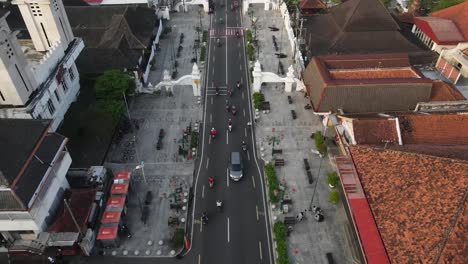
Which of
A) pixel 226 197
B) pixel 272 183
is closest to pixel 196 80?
pixel 226 197

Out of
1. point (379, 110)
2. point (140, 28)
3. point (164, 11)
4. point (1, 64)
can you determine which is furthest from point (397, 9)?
point (1, 64)

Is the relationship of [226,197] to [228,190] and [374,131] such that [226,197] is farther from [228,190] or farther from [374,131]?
[374,131]

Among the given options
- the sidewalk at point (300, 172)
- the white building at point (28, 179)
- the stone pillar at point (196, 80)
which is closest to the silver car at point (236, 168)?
the sidewalk at point (300, 172)

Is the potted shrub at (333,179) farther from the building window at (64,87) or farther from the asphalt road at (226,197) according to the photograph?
the building window at (64,87)

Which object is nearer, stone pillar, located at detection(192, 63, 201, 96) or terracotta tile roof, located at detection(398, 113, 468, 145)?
terracotta tile roof, located at detection(398, 113, 468, 145)

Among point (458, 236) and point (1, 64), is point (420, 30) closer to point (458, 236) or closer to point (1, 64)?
point (458, 236)

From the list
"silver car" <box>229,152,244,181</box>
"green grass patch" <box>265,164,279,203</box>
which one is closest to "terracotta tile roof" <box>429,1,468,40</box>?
"green grass patch" <box>265,164,279,203</box>

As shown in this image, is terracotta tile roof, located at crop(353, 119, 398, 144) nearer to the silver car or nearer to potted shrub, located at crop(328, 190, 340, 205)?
potted shrub, located at crop(328, 190, 340, 205)
